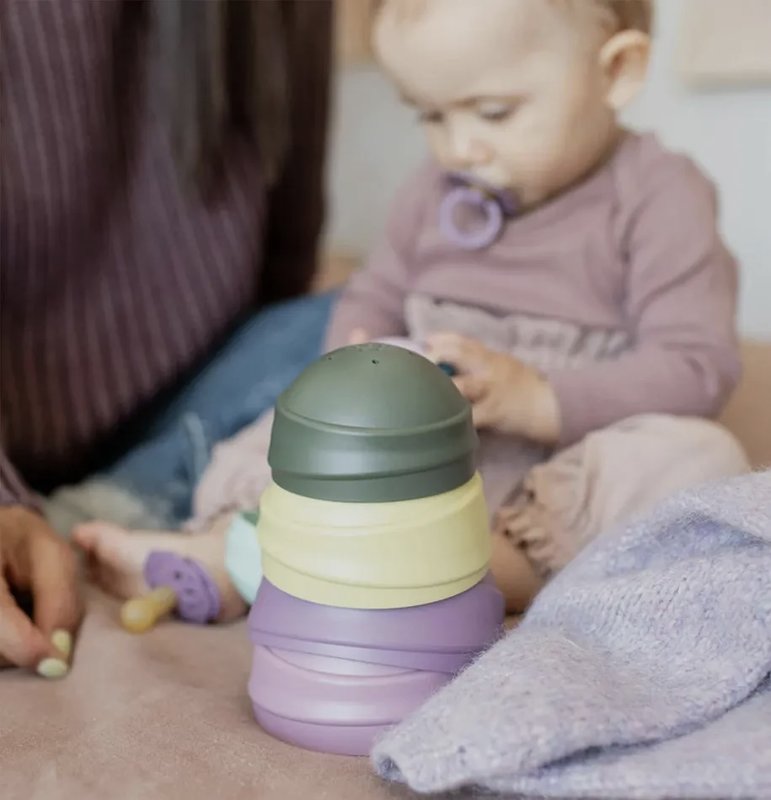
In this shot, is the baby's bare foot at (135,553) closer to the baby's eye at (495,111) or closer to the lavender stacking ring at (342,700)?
the lavender stacking ring at (342,700)

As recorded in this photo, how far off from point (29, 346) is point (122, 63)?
0.27 metres

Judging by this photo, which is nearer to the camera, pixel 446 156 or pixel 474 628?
pixel 474 628

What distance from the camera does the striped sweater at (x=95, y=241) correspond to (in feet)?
2.83

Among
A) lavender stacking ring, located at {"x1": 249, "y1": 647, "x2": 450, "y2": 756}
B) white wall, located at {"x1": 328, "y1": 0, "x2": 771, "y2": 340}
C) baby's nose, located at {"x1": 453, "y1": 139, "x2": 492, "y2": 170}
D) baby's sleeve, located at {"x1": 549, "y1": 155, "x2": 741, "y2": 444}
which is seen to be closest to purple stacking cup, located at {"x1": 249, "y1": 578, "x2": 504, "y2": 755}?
lavender stacking ring, located at {"x1": 249, "y1": 647, "x2": 450, "y2": 756}

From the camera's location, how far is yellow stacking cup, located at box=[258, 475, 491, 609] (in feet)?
1.68

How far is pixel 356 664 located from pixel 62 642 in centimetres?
21

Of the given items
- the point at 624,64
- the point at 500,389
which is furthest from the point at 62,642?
the point at 624,64

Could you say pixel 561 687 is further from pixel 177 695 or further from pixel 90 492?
pixel 90 492

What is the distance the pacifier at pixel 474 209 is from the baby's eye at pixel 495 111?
0.06 metres

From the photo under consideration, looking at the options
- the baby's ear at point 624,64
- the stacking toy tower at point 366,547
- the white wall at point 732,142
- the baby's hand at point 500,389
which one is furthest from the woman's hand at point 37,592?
the white wall at point 732,142

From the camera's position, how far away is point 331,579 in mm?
519

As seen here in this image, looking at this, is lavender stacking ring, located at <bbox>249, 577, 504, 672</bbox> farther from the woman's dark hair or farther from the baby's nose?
the woman's dark hair

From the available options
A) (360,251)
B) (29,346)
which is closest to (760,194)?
(360,251)

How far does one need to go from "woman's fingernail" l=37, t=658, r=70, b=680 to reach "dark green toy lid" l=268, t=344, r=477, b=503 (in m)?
0.20
